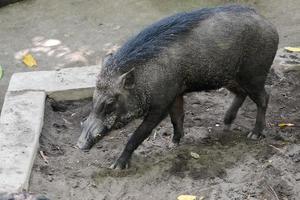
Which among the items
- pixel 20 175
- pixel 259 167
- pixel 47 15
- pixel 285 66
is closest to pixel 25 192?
pixel 20 175

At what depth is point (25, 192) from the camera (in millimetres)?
3967

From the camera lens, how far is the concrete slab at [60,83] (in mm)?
5371

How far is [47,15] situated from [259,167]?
13.8 feet

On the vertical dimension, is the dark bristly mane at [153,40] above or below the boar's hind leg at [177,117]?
above

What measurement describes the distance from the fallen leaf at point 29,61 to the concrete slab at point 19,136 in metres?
1.41

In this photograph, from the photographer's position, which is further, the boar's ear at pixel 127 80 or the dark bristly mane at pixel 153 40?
the dark bristly mane at pixel 153 40

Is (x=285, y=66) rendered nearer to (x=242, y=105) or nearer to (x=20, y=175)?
(x=242, y=105)

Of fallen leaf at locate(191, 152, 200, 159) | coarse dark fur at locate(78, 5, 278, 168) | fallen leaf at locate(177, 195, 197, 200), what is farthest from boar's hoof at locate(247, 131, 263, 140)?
fallen leaf at locate(177, 195, 197, 200)

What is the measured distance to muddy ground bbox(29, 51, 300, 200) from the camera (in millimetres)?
4277

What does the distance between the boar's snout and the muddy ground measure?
0.33 meters

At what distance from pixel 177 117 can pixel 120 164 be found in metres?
0.60

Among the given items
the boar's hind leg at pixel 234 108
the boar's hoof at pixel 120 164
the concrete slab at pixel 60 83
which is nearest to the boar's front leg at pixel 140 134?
the boar's hoof at pixel 120 164

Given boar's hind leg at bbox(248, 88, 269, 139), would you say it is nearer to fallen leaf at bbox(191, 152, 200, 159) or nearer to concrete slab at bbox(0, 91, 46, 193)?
fallen leaf at bbox(191, 152, 200, 159)

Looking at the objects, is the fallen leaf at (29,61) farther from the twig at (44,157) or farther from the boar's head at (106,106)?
the boar's head at (106,106)
